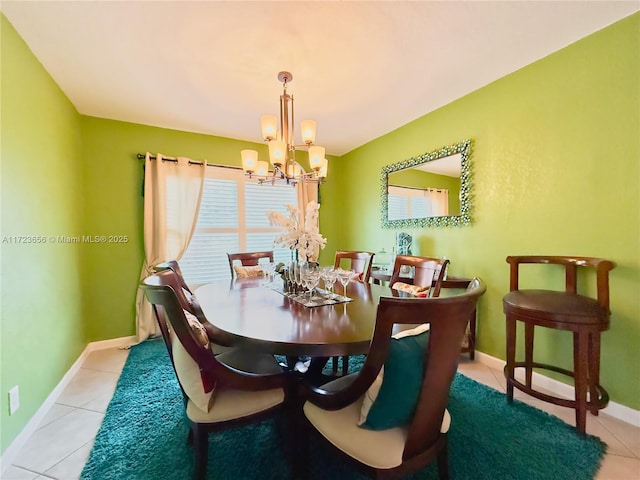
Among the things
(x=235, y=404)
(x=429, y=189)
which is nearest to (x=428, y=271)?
(x=429, y=189)

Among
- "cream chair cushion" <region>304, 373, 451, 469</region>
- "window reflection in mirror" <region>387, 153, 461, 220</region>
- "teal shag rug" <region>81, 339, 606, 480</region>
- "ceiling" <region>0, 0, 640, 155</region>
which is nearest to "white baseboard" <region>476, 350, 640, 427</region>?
"teal shag rug" <region>81, 339, 606, 480</region>

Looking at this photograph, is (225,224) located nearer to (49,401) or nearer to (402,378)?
(49,401)

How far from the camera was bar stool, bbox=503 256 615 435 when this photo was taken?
58.4 inches

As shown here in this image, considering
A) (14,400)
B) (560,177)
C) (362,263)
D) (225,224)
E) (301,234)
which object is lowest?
(14,400)

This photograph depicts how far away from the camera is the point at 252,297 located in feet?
5.82

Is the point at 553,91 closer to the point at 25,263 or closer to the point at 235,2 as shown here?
the point at 235,2

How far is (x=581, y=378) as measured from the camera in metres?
1.50

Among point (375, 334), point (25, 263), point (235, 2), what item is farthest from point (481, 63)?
point (25, 263)

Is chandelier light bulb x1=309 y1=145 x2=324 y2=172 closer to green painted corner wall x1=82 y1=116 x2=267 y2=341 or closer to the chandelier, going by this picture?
the chandelier

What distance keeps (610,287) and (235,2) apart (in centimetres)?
281

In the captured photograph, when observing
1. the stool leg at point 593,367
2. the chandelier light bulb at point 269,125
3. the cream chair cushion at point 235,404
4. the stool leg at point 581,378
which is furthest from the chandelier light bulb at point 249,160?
the stool leg at point 593,367

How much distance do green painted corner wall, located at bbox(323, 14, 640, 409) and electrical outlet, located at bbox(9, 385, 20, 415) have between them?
10.7 feet

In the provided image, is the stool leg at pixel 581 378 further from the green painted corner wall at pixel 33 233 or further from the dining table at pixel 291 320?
the green painted corner wall at pixel 33 233

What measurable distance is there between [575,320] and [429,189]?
1720 millimetres
